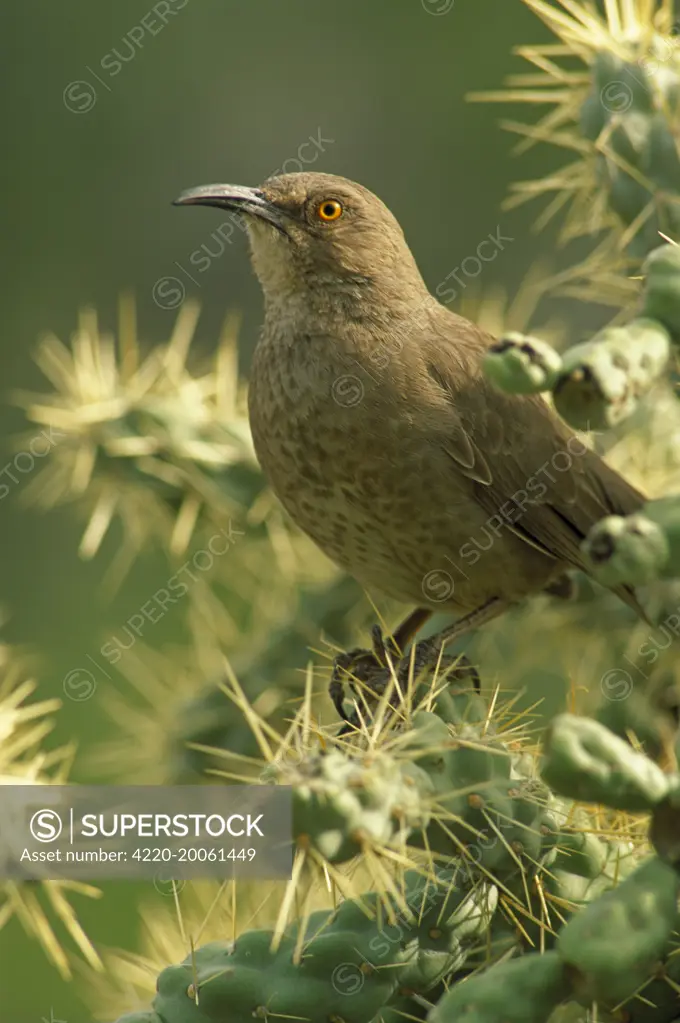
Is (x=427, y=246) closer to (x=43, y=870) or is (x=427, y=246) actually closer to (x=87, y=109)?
(x=87, y=109)

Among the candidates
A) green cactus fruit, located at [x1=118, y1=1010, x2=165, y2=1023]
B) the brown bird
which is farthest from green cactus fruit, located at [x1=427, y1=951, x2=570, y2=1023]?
the brown bird

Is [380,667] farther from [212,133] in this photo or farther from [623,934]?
[212,133]

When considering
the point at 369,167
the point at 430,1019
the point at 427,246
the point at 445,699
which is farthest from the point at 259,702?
the point at 369,167

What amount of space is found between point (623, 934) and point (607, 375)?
24.6 inches

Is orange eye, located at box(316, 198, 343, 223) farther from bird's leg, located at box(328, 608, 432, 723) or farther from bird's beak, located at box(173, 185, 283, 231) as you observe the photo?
bird's leg, located at box(328, 608, 432, 723)

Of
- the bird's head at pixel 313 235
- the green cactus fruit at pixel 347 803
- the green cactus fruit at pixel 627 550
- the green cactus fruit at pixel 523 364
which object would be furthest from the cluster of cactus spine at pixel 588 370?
the bird's head at pixel 313 235

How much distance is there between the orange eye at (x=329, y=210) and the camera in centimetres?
359

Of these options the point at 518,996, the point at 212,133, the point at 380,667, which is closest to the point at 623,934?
the point at 518,996

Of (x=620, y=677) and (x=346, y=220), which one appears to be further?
(x=346, y=220)

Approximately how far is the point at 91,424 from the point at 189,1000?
1.77 m

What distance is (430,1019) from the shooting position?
1.75 meters

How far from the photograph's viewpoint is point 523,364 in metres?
1.59

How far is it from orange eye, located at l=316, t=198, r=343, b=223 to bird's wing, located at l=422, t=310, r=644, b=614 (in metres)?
0.43

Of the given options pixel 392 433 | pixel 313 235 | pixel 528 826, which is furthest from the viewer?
pixel 313 235
